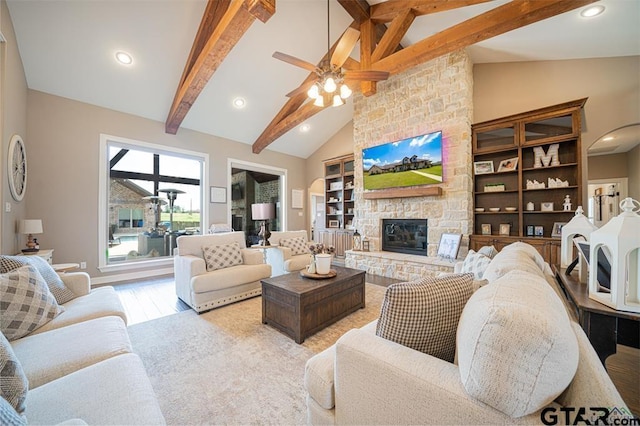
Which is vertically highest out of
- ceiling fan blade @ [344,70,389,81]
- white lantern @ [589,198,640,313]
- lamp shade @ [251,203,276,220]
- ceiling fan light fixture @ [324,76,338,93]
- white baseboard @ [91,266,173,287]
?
ceiling fan blade @ [344,70,389,81]

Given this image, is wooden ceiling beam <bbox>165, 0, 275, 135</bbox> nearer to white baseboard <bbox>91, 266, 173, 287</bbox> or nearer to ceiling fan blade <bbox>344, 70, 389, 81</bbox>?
ceiling fan blade <bbox>344, 70, 389, 81</bbox>

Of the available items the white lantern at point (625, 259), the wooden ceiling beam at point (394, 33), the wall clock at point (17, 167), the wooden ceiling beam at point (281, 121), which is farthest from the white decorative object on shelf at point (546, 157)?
the wall clock at point (17, 167)

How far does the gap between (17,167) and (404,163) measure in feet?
18.3

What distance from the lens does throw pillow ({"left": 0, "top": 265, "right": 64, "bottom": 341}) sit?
1.37m

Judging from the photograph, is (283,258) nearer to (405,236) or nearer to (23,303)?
(405,236)

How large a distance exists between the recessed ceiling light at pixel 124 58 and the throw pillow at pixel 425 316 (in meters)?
4.67

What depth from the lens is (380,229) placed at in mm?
4887

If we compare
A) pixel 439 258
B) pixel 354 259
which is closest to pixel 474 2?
pixel 439 258

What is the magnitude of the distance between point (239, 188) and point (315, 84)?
5596 millimetres

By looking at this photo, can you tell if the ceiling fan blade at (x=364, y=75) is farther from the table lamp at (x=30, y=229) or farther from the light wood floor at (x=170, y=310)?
the table lamp at (x=30, y=229)

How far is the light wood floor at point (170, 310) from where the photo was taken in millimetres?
1397

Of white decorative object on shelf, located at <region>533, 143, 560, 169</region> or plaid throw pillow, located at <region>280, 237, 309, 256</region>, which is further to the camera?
plaid throw pillow, located at <region>280, 237, 309, 256</region>

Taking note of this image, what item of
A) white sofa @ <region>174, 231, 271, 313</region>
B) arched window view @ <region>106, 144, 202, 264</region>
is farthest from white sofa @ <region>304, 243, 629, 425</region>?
arched window view @ <region>106, 144, 202, 264</region>

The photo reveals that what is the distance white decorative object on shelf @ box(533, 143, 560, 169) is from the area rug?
339 cm
